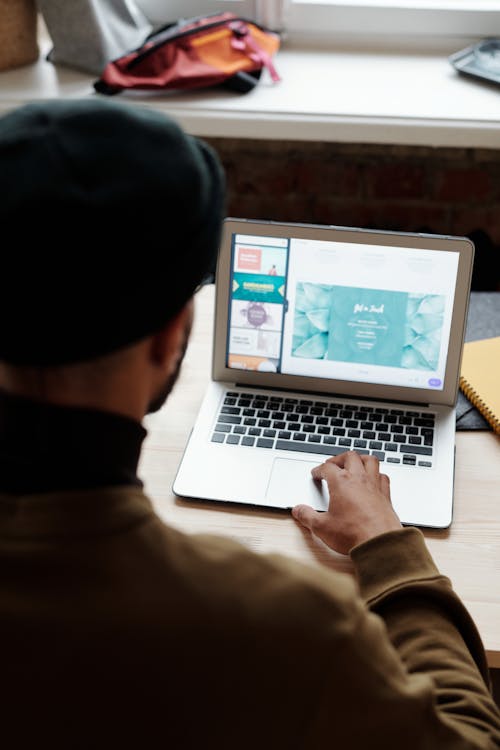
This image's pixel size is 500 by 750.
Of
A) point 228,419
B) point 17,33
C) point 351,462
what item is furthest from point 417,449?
point 17,33

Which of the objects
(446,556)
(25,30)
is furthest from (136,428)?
(25,30)

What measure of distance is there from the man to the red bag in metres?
1.30

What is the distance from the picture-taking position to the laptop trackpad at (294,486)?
115 centimetres

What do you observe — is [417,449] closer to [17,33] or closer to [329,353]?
[329,353]

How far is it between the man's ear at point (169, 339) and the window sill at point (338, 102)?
120cm

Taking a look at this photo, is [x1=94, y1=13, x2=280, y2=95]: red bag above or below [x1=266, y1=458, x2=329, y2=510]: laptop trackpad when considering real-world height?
above

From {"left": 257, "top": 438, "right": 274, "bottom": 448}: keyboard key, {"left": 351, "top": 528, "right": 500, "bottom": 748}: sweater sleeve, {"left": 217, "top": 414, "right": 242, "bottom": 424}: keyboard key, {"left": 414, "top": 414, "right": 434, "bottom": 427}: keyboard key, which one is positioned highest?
{"left": 351, "top": 528, "right": 500, "bottom": 748}: sweater sleeve

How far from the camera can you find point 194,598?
25.1 inches

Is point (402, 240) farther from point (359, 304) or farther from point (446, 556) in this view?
point (446, 556)

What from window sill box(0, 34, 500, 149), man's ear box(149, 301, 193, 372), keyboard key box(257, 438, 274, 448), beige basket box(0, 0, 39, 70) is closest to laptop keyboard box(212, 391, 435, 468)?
keyboard key box(257, 438, 274, 448)

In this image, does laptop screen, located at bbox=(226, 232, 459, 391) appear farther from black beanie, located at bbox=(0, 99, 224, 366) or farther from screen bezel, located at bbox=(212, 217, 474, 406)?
black beanie, located at bbox=(0, 99, 224, 366)

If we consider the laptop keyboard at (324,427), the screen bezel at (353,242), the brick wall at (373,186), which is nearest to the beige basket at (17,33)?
the brick wall at (373,186)

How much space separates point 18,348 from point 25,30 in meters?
1.63

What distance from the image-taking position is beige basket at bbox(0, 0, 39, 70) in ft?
6.45
